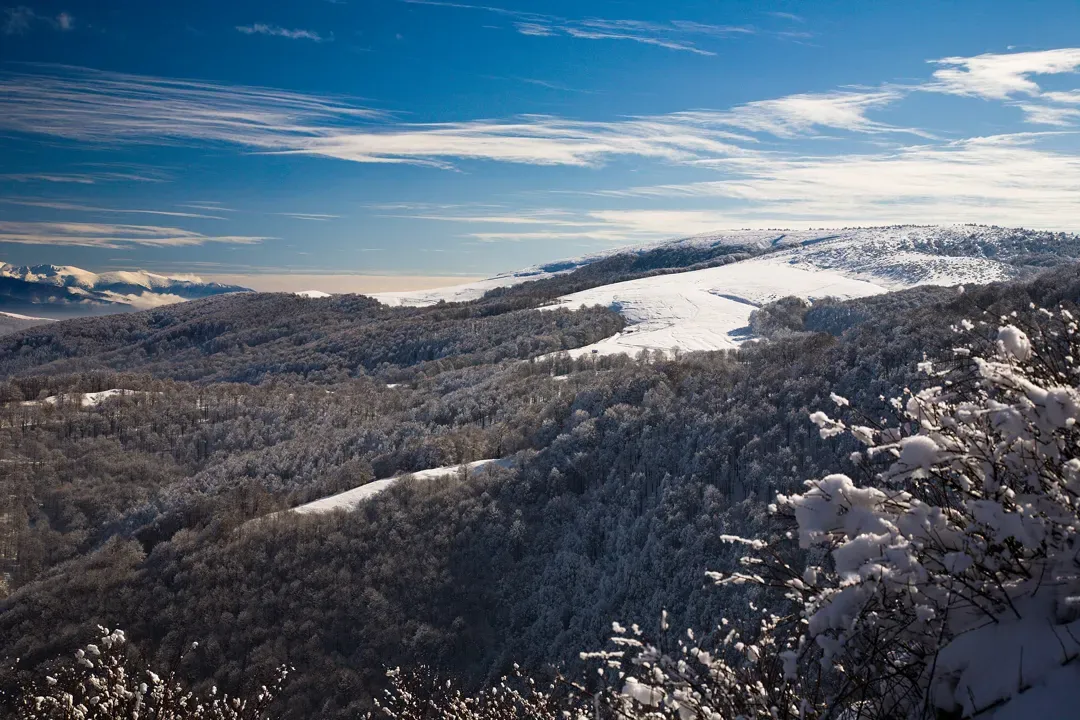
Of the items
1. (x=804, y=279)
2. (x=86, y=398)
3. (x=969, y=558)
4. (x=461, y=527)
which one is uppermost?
(x=804, y=279)

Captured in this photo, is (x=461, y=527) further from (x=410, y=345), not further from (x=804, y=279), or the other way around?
(x=804, y=279)

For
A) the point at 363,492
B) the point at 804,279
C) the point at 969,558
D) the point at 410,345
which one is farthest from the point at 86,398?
the point at 804,279

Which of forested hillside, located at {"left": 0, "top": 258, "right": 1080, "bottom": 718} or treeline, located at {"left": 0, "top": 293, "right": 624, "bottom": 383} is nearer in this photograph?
forested hillside, located at {"left": 0, "top": 258, "right": 1080, "bottom": 718}

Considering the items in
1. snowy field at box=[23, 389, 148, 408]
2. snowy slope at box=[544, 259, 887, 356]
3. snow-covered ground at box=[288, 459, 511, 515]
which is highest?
snowy slope at box=[544, 259, 887, 356]

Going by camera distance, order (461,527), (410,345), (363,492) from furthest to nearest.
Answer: (410,345) → (363,492) → (461,527)

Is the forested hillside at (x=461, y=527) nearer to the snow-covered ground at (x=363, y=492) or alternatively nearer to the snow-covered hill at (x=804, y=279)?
the snow-covered ground at (x=363, y=492)

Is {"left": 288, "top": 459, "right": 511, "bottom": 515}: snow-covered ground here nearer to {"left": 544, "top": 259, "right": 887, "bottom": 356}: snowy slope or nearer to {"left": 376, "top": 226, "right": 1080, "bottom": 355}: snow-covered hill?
{"left": 544, "top": 259, "right": 887, "bottom": 356}: snowy slope

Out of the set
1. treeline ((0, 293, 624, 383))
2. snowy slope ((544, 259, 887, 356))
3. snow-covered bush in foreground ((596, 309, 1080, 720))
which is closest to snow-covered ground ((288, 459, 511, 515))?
snowy slope ((544, 259, 887, 356))
